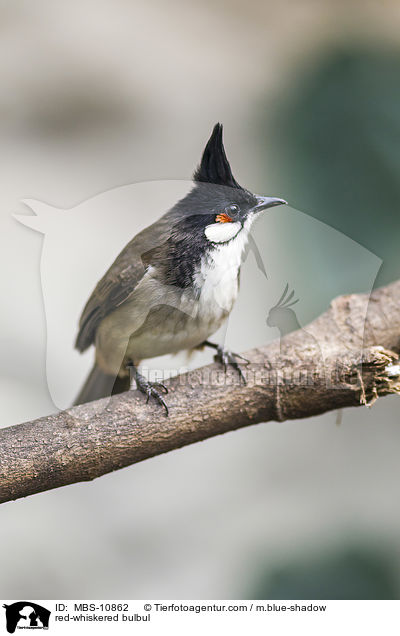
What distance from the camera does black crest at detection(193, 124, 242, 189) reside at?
3.15ft

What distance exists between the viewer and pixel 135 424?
1.14 metres

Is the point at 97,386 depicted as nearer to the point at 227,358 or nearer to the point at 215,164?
the point at 227,358

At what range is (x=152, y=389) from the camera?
120 cm

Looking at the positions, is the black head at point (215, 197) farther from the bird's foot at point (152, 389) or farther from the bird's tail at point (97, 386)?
the bird's tail at point (97, 386)

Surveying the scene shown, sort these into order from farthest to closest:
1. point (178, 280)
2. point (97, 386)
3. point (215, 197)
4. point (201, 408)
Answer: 1. point (97, 386)
2. point (201, 408)
3. point (178, 280)
4. point (215, 197)

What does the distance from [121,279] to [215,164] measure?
0.29 m

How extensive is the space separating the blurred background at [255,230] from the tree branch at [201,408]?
0.30 feet

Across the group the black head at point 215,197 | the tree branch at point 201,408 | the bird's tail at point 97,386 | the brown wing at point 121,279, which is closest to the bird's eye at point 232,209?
the black head at point 215,197

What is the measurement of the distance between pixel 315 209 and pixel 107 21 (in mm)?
634

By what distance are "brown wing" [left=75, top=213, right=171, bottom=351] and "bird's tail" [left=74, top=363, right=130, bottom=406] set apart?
0.61 ft

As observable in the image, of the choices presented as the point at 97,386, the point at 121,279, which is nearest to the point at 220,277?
the point at 121,279

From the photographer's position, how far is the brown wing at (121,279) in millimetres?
1020

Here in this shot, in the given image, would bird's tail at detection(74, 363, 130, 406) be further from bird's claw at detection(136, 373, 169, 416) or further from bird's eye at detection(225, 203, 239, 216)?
bird's eye at detection(225, 203, 239, 216)
